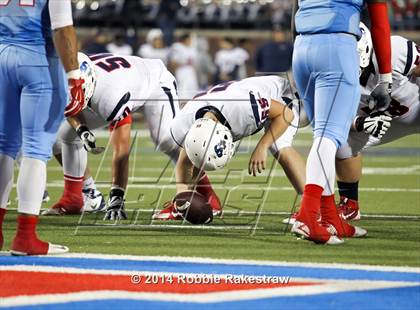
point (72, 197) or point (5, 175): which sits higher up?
point (5, 175)

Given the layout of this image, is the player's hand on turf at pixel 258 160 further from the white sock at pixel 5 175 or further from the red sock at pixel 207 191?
the white sock at pixel 5 175

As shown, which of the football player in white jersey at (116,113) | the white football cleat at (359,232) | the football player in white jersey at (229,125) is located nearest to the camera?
the white football cleat at (359,232)

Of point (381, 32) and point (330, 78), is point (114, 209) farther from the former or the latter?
point (381, 32)

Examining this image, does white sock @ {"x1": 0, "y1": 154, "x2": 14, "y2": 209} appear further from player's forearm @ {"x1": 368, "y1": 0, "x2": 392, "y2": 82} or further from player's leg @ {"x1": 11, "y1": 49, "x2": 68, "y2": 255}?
player's forearm @ {"x1": 368, "y1": 0, "x2": 392, "y2": 82}

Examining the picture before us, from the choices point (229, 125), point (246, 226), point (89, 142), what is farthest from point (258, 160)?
point (89, 142)

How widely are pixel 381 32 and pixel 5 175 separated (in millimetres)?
2190

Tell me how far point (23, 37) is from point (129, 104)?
1830mm

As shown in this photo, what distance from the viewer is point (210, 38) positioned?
25.8 m

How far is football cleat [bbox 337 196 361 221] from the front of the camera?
7.10 meters

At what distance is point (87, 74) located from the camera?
22.7ft

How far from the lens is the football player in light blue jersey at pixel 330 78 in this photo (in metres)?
5.72

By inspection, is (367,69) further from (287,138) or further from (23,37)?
(23,37)

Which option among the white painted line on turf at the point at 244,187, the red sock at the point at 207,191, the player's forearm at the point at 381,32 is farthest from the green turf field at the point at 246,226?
the player's forearm at the point at 381,32

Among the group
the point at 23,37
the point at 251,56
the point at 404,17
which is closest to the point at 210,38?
the point at 251,56
